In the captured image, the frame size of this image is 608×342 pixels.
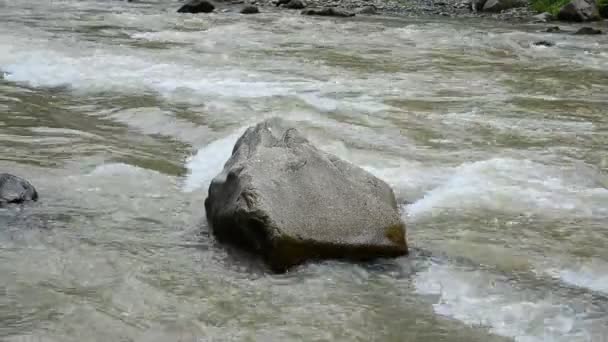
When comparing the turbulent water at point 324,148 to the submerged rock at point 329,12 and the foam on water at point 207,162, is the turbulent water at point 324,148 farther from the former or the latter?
the submerged rock at point 329,12

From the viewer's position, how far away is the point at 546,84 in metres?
10.5

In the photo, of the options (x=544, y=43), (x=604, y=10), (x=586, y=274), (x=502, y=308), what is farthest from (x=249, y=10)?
(x=502, y=308)

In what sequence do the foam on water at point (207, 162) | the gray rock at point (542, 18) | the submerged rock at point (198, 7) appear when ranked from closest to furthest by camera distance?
1. the foam on water at point (207, 162)
2. the gray rock at point (542, 18)
3. the submerged rock at point (198, 7)

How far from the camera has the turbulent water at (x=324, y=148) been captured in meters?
3.86

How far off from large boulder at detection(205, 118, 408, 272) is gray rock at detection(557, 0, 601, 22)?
1558 cm

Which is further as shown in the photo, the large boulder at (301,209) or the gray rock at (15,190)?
the gray rock at (15,190)

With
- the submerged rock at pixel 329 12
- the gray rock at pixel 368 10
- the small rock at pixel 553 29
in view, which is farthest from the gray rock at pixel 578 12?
the submerged rock at pixel 329 12

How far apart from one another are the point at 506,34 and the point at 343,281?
12.9 metres

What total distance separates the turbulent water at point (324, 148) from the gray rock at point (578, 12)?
21.0 feet

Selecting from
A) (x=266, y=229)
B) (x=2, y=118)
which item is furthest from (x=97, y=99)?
(x=266, y=229)

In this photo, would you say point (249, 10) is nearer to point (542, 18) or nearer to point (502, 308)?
point (542, 18)

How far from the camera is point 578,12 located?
19.0 m

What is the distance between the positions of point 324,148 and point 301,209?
2.62m

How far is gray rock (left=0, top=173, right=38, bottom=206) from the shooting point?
16.7 ft
